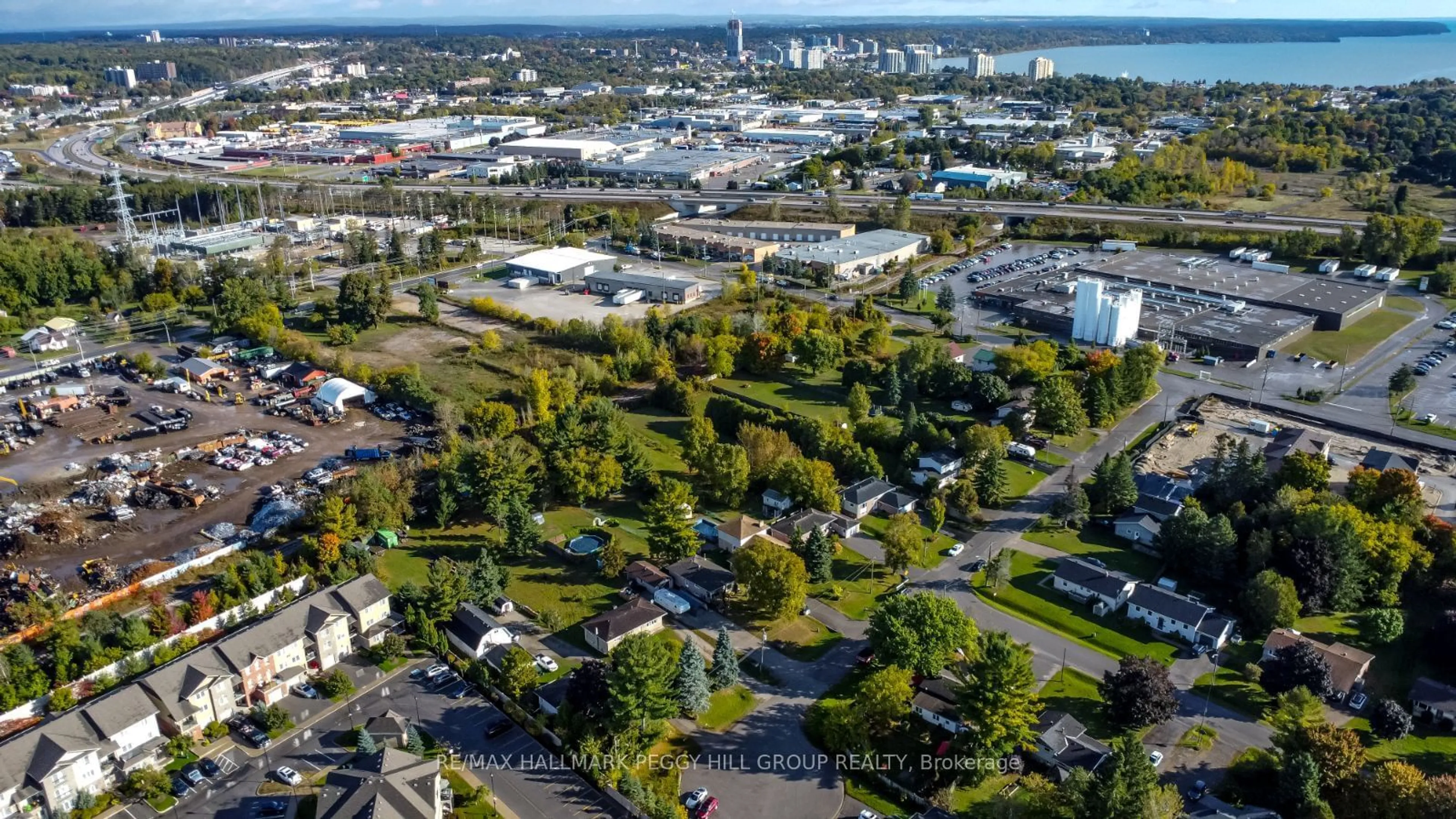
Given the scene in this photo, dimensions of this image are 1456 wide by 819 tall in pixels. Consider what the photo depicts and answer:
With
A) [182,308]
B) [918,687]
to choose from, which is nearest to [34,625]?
[918,687]

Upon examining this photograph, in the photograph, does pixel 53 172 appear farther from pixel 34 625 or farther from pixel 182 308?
pixel 34 625

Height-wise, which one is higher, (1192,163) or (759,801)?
(1192,163)

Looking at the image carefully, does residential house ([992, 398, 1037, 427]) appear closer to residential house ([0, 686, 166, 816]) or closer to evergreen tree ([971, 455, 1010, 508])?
evergreen tree ([971, 455, 1010, 508])

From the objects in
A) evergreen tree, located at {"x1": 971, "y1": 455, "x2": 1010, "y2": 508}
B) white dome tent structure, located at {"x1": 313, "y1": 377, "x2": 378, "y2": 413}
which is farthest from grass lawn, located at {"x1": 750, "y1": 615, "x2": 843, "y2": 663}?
white dome tent structure, located at {"x1": 313, "y1": 377, "x2": 378, "y2": 413}

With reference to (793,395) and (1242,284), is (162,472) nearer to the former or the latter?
(793,395)

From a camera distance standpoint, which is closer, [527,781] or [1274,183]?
[527,781]

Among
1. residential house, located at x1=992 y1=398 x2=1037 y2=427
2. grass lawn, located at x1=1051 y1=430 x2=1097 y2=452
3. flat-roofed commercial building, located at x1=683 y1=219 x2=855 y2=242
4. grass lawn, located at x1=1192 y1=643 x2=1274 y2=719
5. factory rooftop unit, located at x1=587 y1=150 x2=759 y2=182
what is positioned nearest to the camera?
grass lawn, located at x1=1192 y1=643 x2=1274 y2=719
